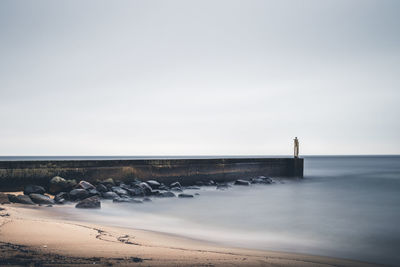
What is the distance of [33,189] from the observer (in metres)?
8.48

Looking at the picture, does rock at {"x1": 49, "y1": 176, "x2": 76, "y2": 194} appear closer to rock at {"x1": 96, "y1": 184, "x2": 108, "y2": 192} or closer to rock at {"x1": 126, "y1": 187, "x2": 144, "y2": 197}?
rock at {"x1": 96, "y1": 184, "x2": 108, "y2": 192}

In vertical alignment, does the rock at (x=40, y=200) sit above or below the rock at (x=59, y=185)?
below

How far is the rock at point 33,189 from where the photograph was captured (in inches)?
329

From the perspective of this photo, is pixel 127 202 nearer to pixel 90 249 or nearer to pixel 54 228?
pixel 54 228

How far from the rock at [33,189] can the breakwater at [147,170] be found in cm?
49

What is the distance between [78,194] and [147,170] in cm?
412

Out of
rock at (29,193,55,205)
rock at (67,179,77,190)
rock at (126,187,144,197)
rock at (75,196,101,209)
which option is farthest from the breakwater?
rock at (75,196,101,209)

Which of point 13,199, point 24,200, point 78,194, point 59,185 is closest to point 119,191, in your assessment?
point 78,194

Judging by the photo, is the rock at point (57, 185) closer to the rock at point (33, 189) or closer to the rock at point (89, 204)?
the rock at point (33, 189)

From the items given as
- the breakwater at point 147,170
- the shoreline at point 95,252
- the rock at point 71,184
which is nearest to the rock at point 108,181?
the breakwater at point 147,170

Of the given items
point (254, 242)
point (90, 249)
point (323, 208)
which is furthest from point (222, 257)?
point (323, 208)

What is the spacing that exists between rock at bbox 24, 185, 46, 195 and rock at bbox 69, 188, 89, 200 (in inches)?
32.3

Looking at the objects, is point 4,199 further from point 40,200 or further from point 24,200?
point 40,200

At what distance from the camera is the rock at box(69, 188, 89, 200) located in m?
8.33
